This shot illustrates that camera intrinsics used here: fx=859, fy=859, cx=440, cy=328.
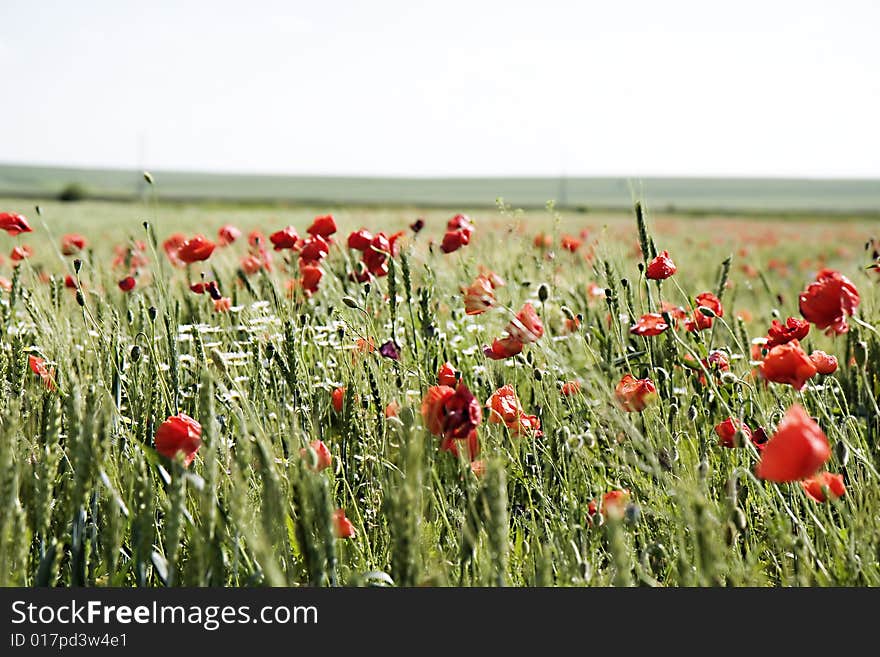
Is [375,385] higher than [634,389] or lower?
higher

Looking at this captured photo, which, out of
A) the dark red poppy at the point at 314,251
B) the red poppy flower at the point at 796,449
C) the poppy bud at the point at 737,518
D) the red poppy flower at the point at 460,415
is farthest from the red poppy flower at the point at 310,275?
the red poppy flower at the point at 796,449

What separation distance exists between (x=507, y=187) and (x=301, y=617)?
85754mm

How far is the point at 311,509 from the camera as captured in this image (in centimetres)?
149

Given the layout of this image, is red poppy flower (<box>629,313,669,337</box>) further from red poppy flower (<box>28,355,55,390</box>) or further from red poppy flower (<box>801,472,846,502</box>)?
red poppy flower (<box>28,355,55,390</box>)

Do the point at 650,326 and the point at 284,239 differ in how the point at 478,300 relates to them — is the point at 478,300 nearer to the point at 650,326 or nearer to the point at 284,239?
the point at 650,326

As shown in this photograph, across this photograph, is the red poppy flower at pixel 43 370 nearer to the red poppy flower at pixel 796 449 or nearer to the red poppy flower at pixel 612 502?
the red poppy flower at pixel 612 502

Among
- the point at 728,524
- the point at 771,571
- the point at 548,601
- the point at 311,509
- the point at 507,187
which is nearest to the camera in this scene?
the point at 548,601

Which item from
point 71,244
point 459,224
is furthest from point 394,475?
point 71,244

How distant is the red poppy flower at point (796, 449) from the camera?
53.0 inches

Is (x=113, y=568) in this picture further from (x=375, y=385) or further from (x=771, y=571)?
(x=771, y=571)

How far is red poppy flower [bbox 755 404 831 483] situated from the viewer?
53.0 inches

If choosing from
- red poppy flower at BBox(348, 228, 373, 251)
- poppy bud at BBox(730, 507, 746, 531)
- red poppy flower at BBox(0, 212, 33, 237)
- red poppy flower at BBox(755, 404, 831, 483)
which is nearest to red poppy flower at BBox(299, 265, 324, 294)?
red poppy flower at BBox(348, 228, 373, 251)

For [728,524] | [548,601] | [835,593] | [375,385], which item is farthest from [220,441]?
Result: [835,593]

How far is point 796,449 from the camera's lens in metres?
1.36
